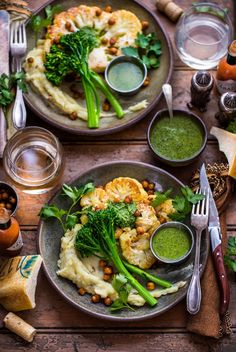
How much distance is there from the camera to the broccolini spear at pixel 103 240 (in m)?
3.29

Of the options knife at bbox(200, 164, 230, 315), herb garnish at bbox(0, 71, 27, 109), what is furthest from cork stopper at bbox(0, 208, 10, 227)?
knife at bbox(200, 164, 230, 315)

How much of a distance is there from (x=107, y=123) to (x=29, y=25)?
66cm

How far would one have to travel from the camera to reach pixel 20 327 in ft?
10.7

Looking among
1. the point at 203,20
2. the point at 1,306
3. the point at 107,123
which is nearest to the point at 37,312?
the point at 1,306

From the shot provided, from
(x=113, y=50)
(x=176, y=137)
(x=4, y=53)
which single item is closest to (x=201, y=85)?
(x=176, y=137)

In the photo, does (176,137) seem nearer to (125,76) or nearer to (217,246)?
(125,76)

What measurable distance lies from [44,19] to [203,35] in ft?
2.68

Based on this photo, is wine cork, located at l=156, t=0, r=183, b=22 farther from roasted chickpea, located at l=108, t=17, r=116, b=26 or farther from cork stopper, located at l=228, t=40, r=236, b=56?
cork stopper, located at l=228, t=40, r=236, b=56

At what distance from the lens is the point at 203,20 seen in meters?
3.88

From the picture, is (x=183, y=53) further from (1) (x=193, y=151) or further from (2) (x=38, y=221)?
(2) (x=38, y=221)

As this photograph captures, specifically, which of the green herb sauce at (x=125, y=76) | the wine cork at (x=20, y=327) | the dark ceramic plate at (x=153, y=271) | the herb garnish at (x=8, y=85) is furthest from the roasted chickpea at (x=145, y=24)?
the wine cork at (x=20, y=327)

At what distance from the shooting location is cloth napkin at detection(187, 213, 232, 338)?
127 inches

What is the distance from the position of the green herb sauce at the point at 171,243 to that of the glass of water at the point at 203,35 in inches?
36.5

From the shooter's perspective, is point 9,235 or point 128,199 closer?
point 9,235
